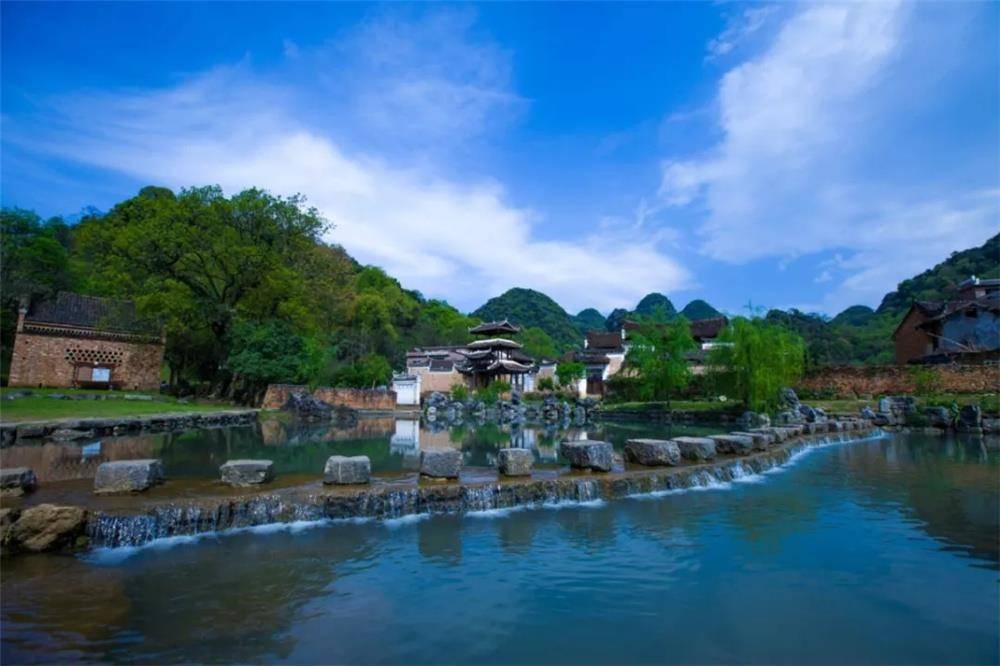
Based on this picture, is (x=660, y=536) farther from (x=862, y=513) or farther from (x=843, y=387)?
(x=843, y=387)

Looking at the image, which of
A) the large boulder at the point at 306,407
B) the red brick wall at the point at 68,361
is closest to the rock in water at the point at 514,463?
the large boulder at the point at 306,407

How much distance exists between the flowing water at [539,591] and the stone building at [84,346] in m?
29.2

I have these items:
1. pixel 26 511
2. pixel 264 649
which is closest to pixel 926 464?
pixel 264 649

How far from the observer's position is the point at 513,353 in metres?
49.5

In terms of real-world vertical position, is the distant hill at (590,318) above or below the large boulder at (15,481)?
above

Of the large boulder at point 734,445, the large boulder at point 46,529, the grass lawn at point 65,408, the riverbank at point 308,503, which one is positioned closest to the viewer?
the large boulder at point 46,529

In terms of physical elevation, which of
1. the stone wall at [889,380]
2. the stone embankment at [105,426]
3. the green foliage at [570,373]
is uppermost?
the green foliage at [570,373]

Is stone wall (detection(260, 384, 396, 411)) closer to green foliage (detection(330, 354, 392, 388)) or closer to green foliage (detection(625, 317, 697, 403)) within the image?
green foliage (detection(330, 354, 392, 388))

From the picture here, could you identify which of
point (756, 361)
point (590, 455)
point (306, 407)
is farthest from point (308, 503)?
point (306, 407)

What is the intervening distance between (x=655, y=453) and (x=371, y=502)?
571cm

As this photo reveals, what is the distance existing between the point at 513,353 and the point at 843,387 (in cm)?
2712

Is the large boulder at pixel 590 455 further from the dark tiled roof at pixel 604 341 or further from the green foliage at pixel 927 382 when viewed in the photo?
the dark tiled roof at pixel 604 341

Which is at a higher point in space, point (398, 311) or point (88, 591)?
point (398, 311)

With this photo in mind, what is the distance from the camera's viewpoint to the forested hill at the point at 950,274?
50.6 metres
